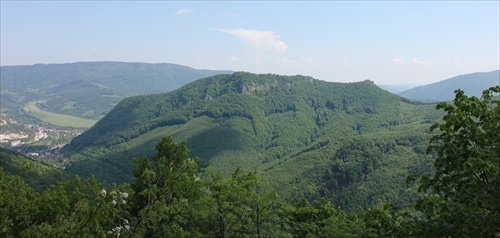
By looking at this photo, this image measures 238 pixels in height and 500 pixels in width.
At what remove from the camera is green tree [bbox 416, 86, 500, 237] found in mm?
6863

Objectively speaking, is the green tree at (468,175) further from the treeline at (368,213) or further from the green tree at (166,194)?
the green tree at (166,194)

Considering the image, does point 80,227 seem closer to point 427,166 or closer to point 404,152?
point 427,166

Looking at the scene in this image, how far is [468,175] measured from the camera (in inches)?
294

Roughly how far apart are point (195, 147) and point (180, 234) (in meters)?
189

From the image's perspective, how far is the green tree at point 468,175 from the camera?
270 inches

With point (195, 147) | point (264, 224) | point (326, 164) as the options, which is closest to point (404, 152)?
point (326, 164)

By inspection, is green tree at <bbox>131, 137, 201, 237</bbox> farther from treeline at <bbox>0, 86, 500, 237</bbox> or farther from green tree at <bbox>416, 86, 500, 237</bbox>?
green tree at <bbox>416, 86, 500, 237</bbox>

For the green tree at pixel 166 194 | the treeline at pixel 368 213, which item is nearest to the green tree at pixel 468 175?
the treeline at pixel 368 213

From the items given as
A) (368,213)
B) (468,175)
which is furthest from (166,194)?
(468,175)

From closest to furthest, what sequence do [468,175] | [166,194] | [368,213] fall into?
[166,194], [468,175], [368,213]

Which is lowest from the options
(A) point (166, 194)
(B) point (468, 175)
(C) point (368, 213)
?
(C) point (368, 213)

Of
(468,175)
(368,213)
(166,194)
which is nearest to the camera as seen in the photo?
(166,194)

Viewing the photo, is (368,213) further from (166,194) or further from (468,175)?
(166,194)

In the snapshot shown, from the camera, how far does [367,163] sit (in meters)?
126
